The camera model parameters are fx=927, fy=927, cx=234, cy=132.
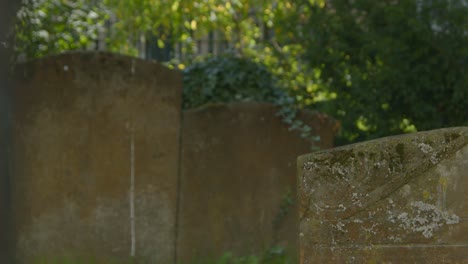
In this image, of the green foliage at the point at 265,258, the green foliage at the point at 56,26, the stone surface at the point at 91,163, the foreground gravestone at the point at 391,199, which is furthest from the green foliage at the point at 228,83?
the foreground gravestone at the point at 391,199

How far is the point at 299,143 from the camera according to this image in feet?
23.1

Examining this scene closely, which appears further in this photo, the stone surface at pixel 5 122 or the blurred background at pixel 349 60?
the blurred background at pixel 349 60

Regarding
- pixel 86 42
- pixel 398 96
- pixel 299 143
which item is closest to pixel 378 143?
pixel 299 143

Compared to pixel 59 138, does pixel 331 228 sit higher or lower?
lower

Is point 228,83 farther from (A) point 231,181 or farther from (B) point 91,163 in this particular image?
(B) point 91,163

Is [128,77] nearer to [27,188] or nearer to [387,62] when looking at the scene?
[27,188]

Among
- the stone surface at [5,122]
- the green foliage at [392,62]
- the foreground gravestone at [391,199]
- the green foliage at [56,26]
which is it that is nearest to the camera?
the foreground gravestone at [391,199]

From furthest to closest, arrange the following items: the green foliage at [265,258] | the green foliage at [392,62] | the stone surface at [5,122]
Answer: the green foliage at [392,62] → the green foliage at [265,258] → the stone surface at [5,122]

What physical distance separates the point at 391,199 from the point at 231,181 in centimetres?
274

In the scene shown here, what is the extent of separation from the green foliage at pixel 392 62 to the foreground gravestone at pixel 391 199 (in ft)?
9.70

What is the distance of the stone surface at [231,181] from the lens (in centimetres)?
699

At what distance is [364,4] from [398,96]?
0.81 meters

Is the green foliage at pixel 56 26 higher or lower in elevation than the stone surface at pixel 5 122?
higher

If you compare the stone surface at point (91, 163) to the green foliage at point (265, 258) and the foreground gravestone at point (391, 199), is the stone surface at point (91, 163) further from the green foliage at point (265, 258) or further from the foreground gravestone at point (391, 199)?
the foreground gravestone at point (391, 199)
